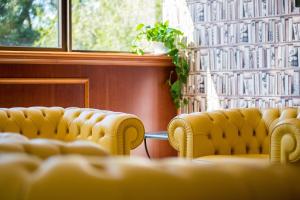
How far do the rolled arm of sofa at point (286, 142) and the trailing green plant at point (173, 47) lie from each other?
2.83 m

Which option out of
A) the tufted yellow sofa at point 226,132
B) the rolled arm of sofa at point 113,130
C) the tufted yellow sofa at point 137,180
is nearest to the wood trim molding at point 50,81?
the rolled arm of sofa at point 113,130

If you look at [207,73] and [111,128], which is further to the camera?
[207,73]

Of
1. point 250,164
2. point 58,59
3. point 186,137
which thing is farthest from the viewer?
point 58,59

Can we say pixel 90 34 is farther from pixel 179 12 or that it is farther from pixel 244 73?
pixel 244 73

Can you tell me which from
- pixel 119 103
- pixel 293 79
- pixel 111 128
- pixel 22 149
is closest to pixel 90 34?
pixel 119 103

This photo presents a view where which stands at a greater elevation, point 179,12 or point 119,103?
point 179,12

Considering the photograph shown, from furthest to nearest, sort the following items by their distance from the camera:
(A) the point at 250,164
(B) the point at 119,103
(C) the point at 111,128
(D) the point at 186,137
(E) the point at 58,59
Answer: (B) the point at 119,103 < (E) the point at 58,59 < (D) the point at 186,137 < (C) the point at 111,128 < (A) the point at 250,164

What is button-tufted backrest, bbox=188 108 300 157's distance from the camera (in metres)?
4.48

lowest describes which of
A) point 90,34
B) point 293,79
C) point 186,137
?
point 186,137

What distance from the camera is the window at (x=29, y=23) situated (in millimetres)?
5820

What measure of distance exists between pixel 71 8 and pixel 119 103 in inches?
42.4

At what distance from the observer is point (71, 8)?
6.20 metres

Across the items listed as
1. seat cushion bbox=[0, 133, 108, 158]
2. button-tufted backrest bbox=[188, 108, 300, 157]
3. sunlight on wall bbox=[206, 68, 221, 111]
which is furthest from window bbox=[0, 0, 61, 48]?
seat cushion bbox=[0, 133, 108, 158]

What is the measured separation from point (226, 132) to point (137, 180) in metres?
3.50
